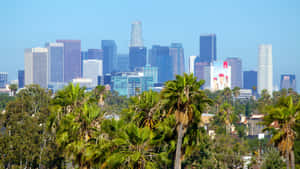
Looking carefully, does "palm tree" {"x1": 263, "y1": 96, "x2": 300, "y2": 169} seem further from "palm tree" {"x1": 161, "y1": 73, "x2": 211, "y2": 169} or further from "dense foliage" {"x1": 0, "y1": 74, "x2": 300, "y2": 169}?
"palm tree" {"x1": 161, "y1": 73, "x2": 211, "y2": 169}

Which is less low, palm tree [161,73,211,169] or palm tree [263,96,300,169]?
palm tree [161,73,211,169]

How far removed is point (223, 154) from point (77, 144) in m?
37.4

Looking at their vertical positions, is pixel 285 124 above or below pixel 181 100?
below

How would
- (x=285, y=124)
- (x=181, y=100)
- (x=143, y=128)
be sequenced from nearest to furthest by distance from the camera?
(x=143, y=128), (x=181, y=100), (x=285, y=124)

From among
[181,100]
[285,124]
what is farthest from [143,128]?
[285,124]

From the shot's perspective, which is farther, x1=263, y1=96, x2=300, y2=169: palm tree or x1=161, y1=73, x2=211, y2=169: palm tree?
x1=263, y1=96, x2=300, y2=169: palm tree

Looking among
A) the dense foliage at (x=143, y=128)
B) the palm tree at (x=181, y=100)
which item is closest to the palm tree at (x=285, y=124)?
the dense foliage at (x=143, y=128)

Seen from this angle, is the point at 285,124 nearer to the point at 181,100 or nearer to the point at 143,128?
the point at 181,100

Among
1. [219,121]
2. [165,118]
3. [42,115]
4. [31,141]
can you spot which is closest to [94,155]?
[165,118]

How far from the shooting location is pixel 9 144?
4962 cm

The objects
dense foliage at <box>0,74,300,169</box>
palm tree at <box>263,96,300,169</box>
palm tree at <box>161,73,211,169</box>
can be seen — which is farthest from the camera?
palm tree at <box>263,96,300,169</box>

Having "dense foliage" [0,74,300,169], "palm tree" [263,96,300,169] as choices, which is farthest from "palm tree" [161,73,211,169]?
"palm tree" [263,96,300,169]

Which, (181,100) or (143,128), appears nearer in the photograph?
(143,128)

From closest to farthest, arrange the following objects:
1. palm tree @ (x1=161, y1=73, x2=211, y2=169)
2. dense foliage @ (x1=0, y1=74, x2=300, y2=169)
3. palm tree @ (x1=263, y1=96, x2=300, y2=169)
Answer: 1. dense foliage @ (x1=0, y1=74, x2=300, y2=169)
2. palm tree @ (x1=161, y1=73, x2=211, y2=169)
3. palm tree @ (x1=263, y1=96, x2=300, y2=169)
